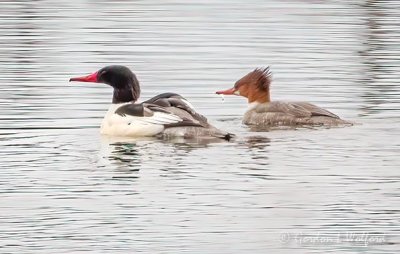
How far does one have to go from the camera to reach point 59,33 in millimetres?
25797

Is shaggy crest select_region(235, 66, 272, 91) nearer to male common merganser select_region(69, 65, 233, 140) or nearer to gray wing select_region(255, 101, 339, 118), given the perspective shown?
gray wing select_region(255, 101, 339, 118)

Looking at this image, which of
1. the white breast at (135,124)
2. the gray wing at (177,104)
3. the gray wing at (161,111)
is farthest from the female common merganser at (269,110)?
the white breast at (135,124)

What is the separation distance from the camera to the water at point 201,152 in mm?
11625

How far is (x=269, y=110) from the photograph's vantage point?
681 inches

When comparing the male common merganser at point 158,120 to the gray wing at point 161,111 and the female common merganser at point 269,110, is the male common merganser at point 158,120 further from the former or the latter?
the female common merganser at point 269,110

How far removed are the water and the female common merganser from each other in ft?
0.87

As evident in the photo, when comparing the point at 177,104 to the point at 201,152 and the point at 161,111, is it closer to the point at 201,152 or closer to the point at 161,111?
the point at 161,111

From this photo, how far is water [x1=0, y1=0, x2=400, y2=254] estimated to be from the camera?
38.1 feet

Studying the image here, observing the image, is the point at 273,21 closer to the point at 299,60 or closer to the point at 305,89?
the point at 299,60

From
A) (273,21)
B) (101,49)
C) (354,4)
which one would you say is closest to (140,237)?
(101,49)

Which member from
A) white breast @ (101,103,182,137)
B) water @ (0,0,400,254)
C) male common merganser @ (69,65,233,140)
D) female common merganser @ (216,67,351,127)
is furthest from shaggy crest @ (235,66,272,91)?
white breast @ (101,103,182,137)

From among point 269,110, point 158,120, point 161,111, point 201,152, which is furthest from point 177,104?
point 201,152

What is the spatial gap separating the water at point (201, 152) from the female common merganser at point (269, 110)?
0.87 feet

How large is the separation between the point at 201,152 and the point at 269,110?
2.45 meters
